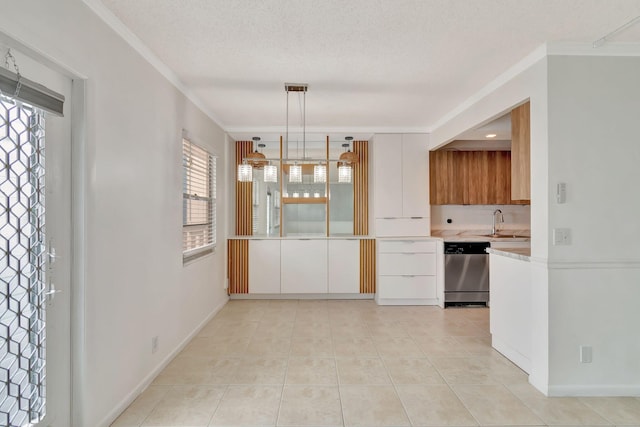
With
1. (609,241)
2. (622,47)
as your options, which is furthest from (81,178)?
(622,47)

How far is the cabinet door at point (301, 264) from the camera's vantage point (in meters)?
5.29

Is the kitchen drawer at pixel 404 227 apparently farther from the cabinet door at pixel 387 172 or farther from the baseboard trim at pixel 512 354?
the baseboard trim at pixel 512 354

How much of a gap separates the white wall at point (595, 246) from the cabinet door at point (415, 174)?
2716 millimetres

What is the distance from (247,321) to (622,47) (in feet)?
14.5

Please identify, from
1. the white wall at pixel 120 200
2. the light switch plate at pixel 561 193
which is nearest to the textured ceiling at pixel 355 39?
the white wall at pixel 120 200

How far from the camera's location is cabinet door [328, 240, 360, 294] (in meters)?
5.30

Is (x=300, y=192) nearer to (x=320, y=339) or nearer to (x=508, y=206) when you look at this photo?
(x=320, y=339)

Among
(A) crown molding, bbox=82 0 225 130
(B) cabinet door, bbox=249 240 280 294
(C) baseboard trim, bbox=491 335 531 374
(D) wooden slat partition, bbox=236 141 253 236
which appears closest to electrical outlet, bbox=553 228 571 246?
(C) baseboard trim, bbox=491 335 531 374

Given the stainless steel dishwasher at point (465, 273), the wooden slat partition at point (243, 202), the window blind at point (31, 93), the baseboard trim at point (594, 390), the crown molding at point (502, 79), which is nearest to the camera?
the window blind at point (31, 93)

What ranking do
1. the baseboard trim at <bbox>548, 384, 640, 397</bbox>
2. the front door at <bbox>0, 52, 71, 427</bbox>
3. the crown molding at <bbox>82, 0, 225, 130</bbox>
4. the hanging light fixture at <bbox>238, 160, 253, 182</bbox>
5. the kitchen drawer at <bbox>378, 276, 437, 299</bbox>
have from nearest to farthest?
1. the front door at <bbox>0, 52, 71, 427</bbox>
2. the crown molding at <bbox>82, 0, 225, 130</bbox>
3. the baseboard trim at <bbox>548, 384, 640, 397</bbox>
4. the hanging light fixture at <bbox>238, 160, 253, 182</bbox>
5. the kitchen drawer at <bbox>378, 276, 437, 299</bbox>

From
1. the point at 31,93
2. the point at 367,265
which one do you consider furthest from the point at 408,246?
the point at 31,93

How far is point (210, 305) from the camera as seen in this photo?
4387 millimetres

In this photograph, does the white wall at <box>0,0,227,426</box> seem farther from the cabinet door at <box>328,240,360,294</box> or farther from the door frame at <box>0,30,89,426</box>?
the cabinet door at <box>328,240,360,294</box>

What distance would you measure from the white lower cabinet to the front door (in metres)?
3.90
